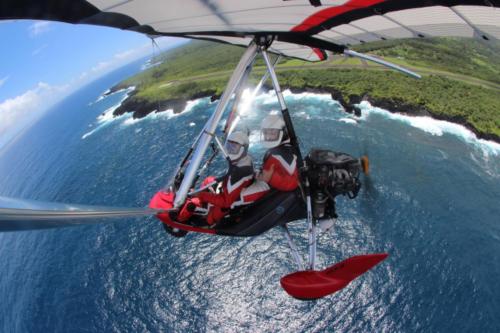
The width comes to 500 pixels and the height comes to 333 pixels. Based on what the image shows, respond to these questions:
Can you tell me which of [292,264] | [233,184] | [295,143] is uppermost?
[295,143]

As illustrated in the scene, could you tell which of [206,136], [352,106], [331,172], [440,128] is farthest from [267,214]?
[352,106]

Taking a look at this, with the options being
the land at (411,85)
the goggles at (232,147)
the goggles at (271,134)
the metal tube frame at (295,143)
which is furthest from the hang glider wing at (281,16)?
the land at (411,85)

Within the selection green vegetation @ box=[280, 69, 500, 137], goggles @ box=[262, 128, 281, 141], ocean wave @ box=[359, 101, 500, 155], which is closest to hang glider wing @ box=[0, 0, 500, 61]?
goggles @ box=[262, 128, 281, 141]

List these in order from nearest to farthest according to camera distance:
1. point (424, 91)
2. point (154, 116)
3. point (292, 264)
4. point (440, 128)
Result: point (292, 264) < point (440, 128) < point (424, 91) < point (154, 116)

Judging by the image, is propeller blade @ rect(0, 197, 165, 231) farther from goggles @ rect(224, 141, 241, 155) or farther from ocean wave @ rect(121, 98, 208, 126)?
ocean wave @ rect(121, 98, 208, 126)

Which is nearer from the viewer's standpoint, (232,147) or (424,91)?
(232,147)

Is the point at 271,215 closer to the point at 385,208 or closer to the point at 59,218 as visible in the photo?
the point at 59,218

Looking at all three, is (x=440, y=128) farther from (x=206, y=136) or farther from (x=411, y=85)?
(x=206, y=136)
